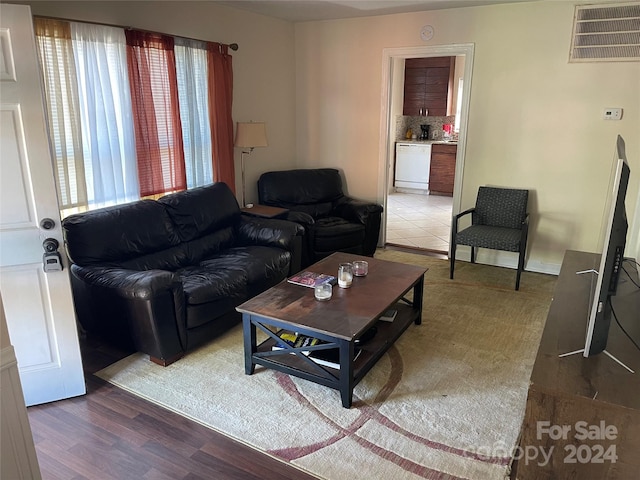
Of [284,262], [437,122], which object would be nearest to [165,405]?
→ [284,262]

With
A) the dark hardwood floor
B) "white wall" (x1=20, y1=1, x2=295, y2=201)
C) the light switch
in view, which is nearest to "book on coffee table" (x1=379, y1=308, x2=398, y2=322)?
the dark hardwood floor

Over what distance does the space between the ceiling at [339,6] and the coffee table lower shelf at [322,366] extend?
3.01m

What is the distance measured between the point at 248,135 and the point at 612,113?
326cm

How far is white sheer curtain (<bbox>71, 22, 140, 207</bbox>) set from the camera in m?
3.28

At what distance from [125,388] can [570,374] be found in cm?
233

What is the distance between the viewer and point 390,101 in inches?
201

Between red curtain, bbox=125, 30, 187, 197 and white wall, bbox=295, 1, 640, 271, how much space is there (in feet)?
6.94

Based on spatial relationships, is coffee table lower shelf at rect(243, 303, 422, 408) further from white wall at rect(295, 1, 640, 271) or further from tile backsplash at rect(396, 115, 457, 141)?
tile backsplash at rect(396, 115, 457, 141)

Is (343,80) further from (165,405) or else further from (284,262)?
(165,405)

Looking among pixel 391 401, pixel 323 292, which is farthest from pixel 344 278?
pixel 391 401

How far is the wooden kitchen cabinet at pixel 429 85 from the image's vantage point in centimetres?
798

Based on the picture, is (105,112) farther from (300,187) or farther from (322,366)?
(322,366)

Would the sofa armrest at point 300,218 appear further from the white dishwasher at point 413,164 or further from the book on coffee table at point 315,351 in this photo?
the white dishwasher at point 413,164

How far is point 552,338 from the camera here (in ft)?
6.31
